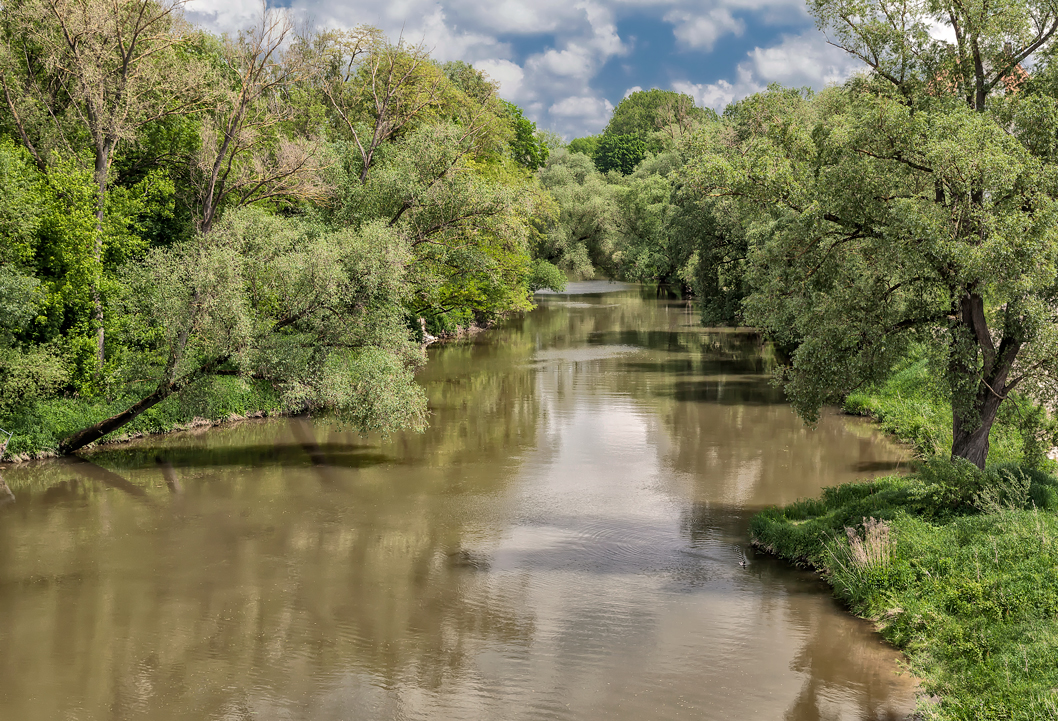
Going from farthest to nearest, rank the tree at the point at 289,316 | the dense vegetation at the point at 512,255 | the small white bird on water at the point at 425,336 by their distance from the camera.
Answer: the small white bird on water at the point at 425,336 → the tree at the point at 289,316 → the dense vegetation at the point at 512,255

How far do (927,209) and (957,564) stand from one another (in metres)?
5.45

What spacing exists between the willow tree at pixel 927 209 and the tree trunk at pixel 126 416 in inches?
560

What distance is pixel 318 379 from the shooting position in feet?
72.2

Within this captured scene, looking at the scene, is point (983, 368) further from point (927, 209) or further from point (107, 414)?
point (107, 414)

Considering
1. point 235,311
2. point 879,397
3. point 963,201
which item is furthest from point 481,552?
point 879,397

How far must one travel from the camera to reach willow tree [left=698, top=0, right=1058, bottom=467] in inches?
503

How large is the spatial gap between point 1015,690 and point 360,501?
14479 mm

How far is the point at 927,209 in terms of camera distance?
43.5 ft

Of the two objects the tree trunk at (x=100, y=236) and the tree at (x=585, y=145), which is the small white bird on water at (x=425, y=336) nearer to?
the tree trunk at (x=100, y=236)

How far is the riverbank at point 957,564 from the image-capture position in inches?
376

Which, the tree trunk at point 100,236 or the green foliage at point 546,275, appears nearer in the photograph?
the tree trunk at point 100,236

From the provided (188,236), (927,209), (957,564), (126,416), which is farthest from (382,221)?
(957,564)

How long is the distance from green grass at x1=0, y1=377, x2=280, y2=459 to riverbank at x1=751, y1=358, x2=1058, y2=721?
15355 mm

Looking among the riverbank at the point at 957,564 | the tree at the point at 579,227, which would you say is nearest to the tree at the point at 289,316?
the riverbank at the point at 957,564
